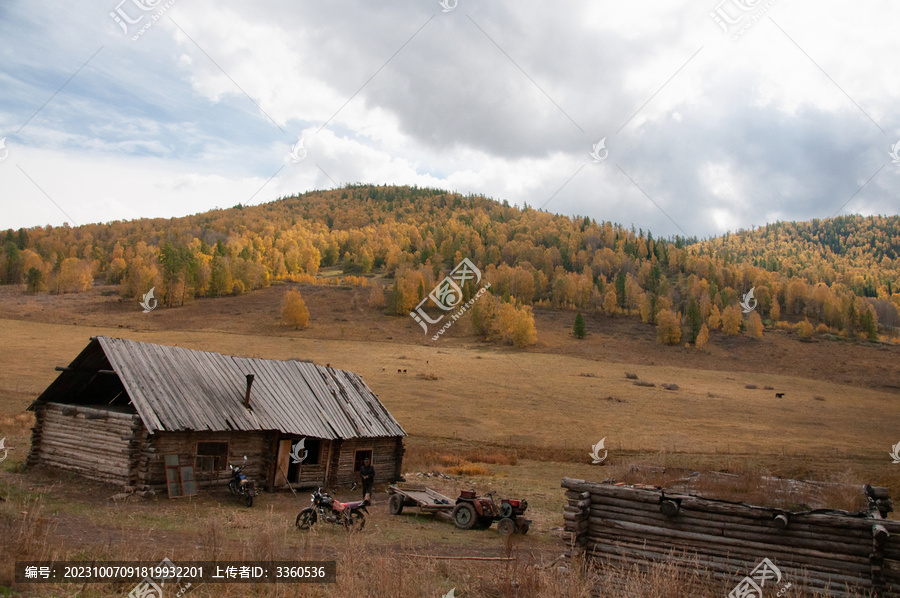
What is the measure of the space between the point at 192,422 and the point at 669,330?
9847 cm

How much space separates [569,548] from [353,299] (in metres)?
111

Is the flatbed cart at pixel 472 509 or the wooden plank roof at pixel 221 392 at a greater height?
the wooden plank roof at pixel 221 392

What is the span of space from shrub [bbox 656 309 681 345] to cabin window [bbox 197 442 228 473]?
9659cm

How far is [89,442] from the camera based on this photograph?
19.1m

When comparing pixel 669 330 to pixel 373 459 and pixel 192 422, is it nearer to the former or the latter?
pixel 373 459

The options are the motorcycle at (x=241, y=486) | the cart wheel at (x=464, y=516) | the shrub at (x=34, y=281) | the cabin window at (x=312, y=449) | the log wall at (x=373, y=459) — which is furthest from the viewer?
the shrub at (x=34, y=281)

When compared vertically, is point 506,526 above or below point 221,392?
below

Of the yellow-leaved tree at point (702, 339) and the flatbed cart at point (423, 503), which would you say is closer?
the flatbed cart at point (423, 503)

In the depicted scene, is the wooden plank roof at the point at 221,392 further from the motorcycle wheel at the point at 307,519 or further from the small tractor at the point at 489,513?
the small tractor at the point at 489,513

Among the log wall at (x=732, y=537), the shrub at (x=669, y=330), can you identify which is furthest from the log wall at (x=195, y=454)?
the shrub at (x=669, y=330)

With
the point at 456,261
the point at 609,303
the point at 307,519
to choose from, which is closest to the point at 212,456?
the point at 307,519

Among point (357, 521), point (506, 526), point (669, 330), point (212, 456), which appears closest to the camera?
point (357, 521)

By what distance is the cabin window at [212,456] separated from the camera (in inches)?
768

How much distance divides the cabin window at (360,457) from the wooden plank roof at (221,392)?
111 cm
